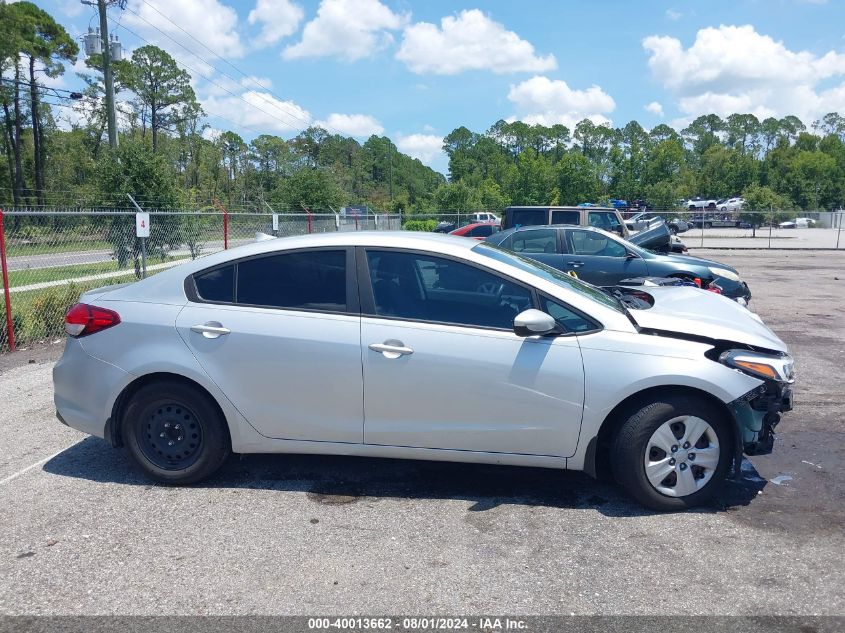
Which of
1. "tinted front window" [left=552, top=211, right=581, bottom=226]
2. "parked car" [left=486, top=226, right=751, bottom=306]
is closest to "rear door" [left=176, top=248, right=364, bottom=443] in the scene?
"parked car" [left=486, top=226, right=751, bottom=306]

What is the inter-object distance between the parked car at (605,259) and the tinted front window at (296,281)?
22.2 ft

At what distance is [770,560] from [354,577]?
2.16 metres

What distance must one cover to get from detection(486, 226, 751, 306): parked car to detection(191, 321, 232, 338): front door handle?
23.5ft

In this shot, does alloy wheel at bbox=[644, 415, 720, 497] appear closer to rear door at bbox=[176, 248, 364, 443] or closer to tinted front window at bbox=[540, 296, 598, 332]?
tinted front window at bbox=[540, 296, 598, 332]

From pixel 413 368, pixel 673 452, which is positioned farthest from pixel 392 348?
pixel 673 452

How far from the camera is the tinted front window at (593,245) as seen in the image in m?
10.9

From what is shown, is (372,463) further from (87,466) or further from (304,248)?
(87,466)

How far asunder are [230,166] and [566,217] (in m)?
66.0

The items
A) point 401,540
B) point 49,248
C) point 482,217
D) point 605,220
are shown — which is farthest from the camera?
point 482,217

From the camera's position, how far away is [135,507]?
421cm

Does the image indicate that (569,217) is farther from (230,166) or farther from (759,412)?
(230,166)

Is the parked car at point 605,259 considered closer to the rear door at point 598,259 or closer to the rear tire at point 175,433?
the rear door at point 598,259

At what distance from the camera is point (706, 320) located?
14.4 ft

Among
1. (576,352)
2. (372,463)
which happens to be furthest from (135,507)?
(576,352)
